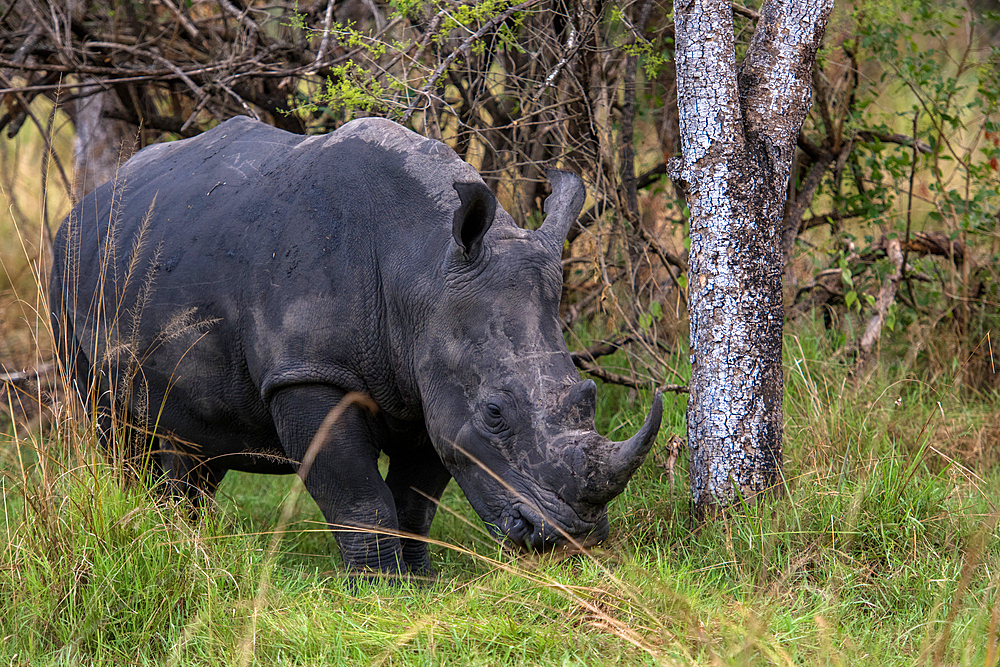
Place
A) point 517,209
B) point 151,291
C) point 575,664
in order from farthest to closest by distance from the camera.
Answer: point 517,209 → point 151,291 → point 575,664

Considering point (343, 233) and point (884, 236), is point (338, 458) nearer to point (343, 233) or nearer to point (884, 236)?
point (343, 233)

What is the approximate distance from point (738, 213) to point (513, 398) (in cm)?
121

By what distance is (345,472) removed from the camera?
3889 millimetres

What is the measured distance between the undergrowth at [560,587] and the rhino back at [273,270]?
1.95 ft

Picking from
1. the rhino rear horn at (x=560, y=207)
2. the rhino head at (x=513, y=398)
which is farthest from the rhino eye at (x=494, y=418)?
the rhino rear horn at (x=560, y=207)

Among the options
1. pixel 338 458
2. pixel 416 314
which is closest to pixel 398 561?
pixel 338 458

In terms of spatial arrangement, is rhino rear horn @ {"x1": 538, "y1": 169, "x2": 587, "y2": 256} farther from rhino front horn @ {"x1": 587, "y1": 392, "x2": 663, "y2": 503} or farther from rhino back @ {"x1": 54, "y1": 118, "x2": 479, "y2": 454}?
rhino front horn @ {"x1": 587, "y1": 392, "x2": 663, "y2": 503}

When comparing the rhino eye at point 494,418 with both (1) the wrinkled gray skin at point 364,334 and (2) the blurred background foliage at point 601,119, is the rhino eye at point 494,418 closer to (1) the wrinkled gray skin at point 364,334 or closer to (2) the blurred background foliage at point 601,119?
(1) the wrinkled gray skin at point 364,334

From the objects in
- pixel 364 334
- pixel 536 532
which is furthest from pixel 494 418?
pixel 364 334

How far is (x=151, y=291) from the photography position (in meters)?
4.31

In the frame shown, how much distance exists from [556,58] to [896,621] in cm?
337

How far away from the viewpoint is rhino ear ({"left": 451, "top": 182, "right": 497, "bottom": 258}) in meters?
3.49

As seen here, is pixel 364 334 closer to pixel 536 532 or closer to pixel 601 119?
pixel 536 532

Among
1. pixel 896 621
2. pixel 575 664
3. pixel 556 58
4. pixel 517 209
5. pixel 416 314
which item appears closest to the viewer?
pixel 575 664
